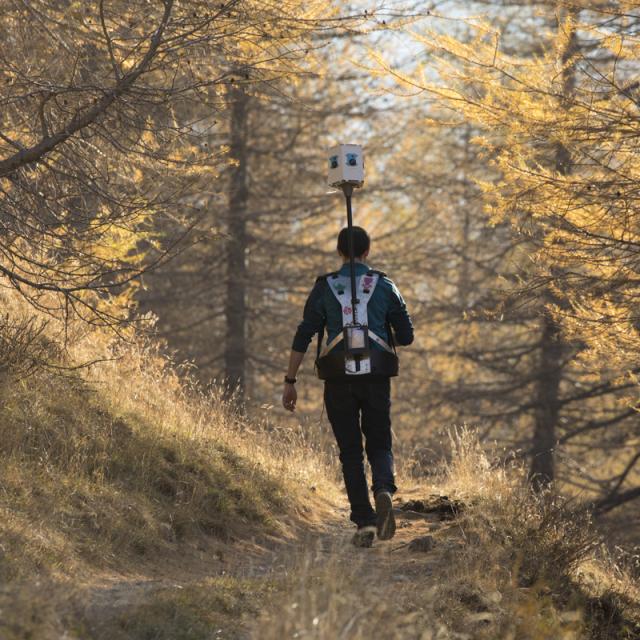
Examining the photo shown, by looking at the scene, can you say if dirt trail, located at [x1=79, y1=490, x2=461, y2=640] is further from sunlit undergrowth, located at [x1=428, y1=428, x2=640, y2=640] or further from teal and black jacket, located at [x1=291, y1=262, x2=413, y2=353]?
teal and black jacket, located at [x1=291, y1=262, x2=413, y2=353]

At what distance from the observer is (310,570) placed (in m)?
5.60

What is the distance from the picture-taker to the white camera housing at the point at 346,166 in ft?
23.2

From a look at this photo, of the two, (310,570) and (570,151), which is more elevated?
(570,151)

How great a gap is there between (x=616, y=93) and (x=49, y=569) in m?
5.21

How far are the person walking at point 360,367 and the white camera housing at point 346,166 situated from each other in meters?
0.39

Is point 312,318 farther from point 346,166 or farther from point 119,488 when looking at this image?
point 119,488

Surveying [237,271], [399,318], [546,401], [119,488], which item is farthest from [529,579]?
[237,271]

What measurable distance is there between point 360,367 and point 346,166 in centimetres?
145

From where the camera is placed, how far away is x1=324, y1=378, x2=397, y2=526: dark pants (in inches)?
272

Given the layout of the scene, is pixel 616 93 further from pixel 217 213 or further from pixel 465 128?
pixel 465 128

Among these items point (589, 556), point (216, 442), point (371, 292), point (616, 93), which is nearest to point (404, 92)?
point (616, 93)

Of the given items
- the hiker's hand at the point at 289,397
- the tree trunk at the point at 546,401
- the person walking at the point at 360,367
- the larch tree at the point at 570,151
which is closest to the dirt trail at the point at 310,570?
the person walking at the point at 360,367

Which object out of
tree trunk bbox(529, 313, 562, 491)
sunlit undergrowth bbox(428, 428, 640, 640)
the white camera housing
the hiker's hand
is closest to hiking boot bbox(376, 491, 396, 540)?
sunlit undergrowth bbox(428, 428, 640, 640)

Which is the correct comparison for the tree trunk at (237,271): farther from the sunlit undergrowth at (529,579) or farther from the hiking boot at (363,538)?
the hiking boot at (363,538)
